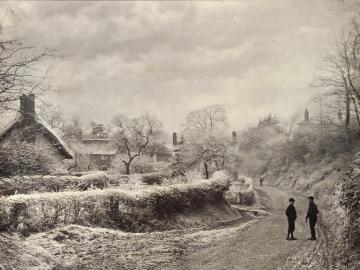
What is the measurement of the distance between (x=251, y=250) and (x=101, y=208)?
22.2 ft

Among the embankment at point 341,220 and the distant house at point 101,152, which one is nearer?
the embankment at point 341,220

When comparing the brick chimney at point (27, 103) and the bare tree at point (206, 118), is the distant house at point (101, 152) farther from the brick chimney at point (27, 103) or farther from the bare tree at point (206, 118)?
the brick chimney at point (27, 103)

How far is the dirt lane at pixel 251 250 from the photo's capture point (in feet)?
37.5

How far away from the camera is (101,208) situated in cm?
1722

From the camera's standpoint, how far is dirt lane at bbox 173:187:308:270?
1143 centimetres

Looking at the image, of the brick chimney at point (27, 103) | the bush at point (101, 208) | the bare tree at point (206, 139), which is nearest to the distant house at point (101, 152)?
the bare tree at point (206, 139)

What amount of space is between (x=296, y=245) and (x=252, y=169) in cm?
4546

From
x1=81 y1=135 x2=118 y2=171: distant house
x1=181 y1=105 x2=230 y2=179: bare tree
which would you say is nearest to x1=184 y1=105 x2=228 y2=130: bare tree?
x1=181 y1=105 x2=230 y2=179: bare tree

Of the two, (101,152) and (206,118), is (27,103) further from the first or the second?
(101,152)

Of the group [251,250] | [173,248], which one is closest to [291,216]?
[251,250]

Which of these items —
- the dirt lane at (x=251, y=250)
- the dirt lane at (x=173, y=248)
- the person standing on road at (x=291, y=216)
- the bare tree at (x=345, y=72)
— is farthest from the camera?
the bare tree at (x=345, y=72)

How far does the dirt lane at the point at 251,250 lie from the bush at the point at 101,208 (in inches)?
151

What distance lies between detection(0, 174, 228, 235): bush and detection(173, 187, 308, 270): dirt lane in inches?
151

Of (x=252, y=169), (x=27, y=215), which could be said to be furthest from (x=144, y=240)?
(x=252, y=169)
